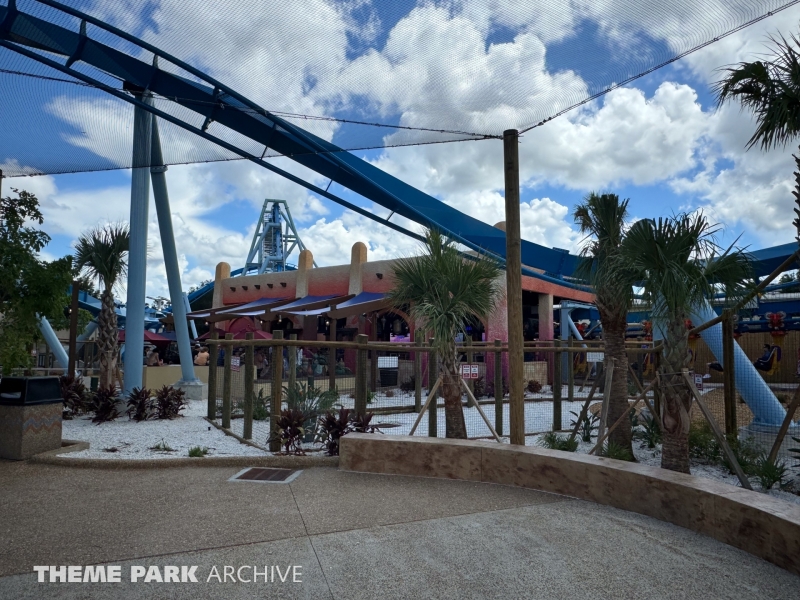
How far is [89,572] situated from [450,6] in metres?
5.05

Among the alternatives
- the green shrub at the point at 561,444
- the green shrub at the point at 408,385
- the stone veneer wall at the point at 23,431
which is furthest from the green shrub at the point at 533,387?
the stone veneer wall at the point at 23,431

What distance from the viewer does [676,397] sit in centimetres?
591

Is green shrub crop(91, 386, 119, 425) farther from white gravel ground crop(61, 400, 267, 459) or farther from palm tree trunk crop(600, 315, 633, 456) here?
palm tree trunk crop(600, 315, 633, 456)

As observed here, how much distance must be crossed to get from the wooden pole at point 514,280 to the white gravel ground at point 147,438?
3.49m

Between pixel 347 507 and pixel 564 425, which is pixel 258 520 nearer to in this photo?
pixel 347 507

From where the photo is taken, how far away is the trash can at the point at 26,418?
22.5 ft

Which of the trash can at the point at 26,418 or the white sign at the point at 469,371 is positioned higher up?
the white sign at the point at 469,371

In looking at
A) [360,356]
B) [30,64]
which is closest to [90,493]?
[360,356]

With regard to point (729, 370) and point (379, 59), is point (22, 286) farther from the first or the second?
point (729, 370)

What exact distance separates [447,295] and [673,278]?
9.51ft

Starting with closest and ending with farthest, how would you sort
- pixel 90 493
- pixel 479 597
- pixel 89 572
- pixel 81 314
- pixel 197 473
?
pixel 479 597
pixel 89 572
pixel 90 493
pixel 197 473
pixel 81 314

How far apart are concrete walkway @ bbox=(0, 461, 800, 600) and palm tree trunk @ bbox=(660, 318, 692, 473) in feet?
5.04

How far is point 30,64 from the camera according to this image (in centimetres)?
722

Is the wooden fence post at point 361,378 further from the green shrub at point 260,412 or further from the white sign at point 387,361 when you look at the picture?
the green shrub at point 260,412
